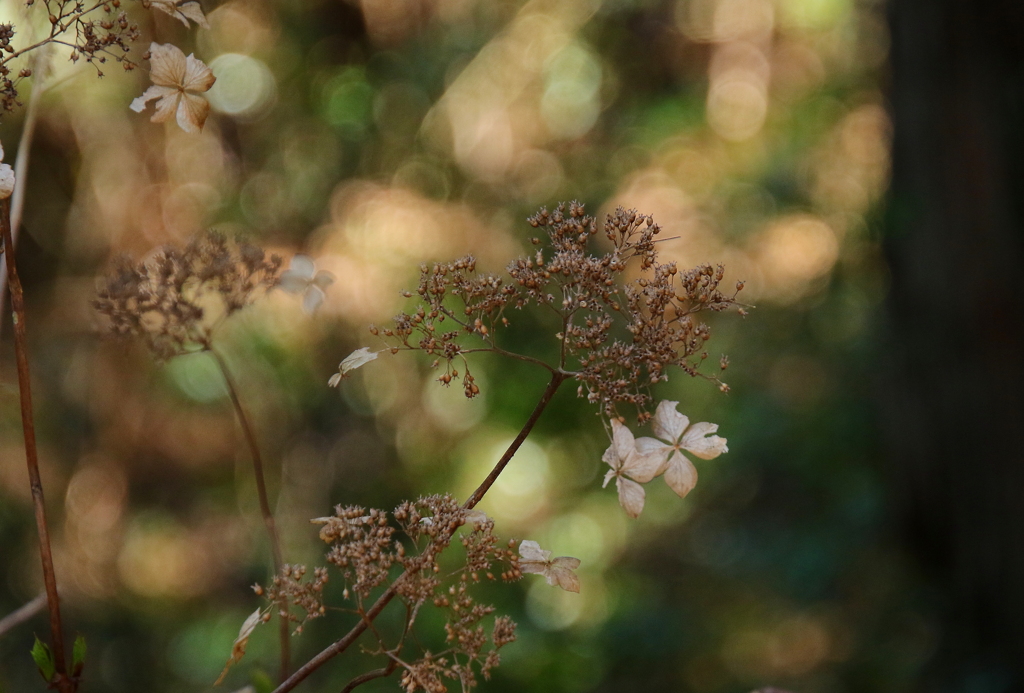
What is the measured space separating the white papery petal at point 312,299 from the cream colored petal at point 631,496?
0.68 ft

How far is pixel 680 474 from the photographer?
13.3 inches

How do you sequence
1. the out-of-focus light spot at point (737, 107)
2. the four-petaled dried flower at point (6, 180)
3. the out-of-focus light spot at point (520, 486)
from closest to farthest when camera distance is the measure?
1. the four-petaled dried flower at point (6, 180)
2. the out-of-focus light spot at point (520, 486)
3. the out-of-focus light spot at point (737, 107)

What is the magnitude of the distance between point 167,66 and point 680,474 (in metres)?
0.31

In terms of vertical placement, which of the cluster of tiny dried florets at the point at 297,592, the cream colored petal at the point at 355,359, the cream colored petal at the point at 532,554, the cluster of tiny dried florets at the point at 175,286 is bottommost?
the cream colored petal at the point at 532,554

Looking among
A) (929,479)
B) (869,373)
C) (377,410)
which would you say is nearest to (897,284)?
(869,373)

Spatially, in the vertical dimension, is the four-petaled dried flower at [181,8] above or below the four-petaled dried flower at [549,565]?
above

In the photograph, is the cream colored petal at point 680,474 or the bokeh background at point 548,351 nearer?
the cream colored petal at point 680,474

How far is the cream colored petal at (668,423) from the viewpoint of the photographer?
13.9 inches

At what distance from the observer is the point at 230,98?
6.76 feet

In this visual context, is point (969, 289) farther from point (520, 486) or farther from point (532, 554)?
point (532, 554)

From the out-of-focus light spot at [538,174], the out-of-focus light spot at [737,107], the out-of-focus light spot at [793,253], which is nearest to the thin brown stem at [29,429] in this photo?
the out-of-focus light spot at [538,174]

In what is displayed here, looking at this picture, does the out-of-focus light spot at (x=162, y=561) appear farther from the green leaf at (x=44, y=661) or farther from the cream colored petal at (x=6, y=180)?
the cream colored petal at (x=6, y=180)

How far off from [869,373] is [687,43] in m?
1.30

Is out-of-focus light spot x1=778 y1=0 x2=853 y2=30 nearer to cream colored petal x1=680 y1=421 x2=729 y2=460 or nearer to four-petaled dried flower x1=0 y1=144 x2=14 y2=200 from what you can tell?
cream colored petal x1=680 y1=421 x2=729 y2=460
